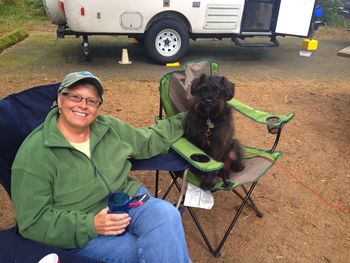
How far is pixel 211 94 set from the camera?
2592mm

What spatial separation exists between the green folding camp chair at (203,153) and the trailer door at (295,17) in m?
4.51

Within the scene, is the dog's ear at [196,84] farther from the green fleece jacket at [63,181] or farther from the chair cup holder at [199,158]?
the green fleece jacket at [63,181]

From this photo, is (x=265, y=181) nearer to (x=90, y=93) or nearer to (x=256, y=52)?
(x=90, y=93)

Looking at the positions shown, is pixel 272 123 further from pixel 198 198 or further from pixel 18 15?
pixel 18 15

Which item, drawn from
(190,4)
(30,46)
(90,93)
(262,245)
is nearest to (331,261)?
(262,245)

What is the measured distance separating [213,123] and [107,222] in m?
1.26

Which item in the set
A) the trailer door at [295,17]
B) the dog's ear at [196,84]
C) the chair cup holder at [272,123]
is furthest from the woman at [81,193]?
the trailer door at [295,17]

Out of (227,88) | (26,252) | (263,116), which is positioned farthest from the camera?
(263,116)

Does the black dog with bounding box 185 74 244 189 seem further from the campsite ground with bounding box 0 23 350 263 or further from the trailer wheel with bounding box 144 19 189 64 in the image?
the trailer wheel with bounding box 144 19 189 64

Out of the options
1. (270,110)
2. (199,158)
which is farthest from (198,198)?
(270,110)

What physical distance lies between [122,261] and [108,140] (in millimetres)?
682

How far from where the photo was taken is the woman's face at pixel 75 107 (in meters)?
1.85

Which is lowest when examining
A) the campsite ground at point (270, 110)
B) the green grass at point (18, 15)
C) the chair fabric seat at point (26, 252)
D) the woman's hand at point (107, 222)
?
the campsite ground at point (270, 110)

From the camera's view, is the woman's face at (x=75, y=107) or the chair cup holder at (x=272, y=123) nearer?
the woman's face at (x=75, y=107)
